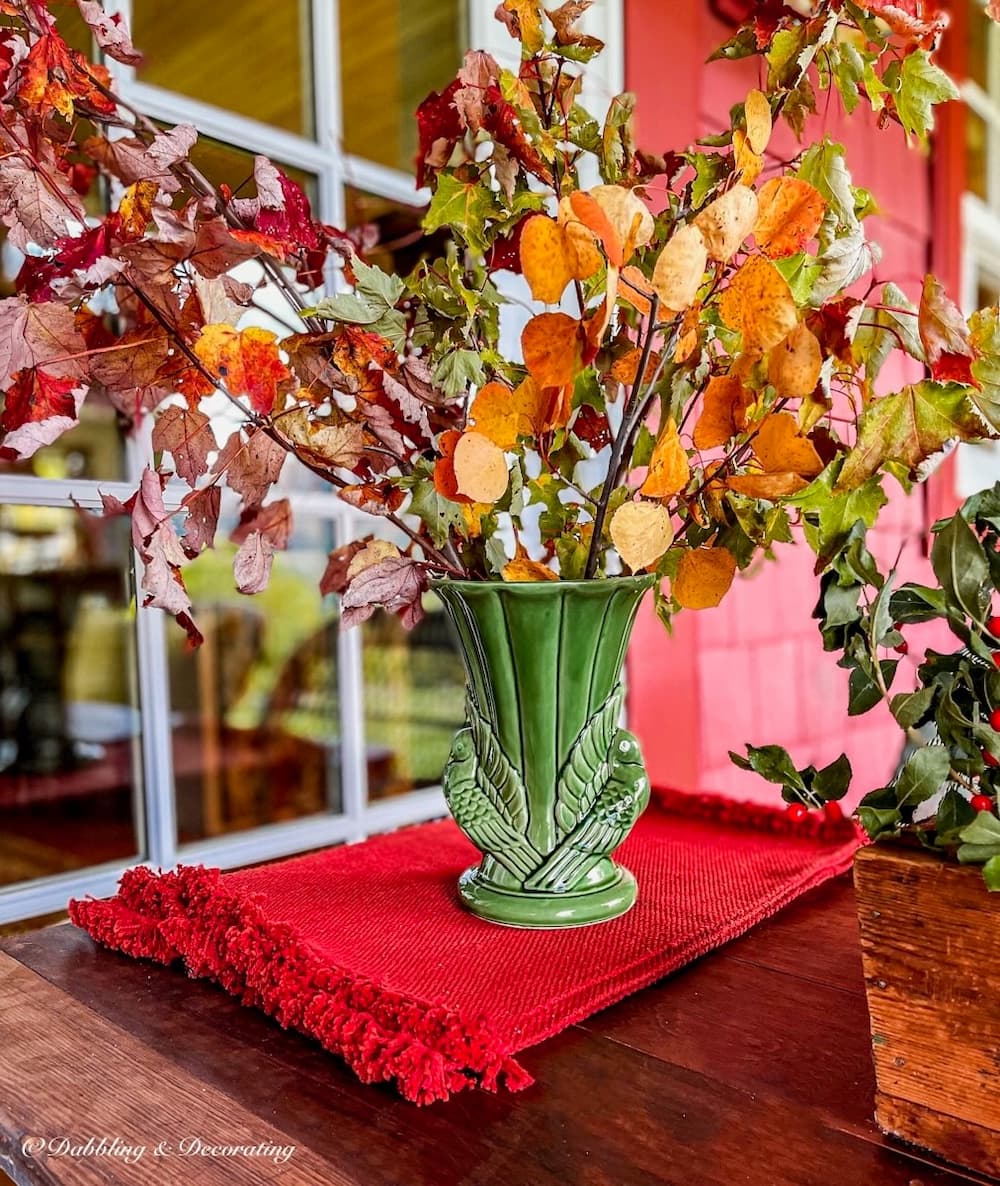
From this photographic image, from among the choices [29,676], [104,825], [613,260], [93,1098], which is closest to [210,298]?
[613,260]

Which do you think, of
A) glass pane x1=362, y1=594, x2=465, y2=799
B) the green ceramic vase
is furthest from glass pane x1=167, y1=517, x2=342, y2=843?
the green ceramic vase

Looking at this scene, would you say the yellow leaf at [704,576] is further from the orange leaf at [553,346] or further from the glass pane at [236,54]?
the glass pane at [236,54]

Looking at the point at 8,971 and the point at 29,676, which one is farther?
the point at 29,676

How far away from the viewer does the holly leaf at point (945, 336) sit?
18.3 inches

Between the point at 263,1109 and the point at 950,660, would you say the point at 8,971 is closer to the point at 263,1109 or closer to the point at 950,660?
the point at 263,1109

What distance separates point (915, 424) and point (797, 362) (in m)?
0.07

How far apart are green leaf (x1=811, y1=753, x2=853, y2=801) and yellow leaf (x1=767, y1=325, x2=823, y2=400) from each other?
20 centimetres

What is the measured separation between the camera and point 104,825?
73.4 inches

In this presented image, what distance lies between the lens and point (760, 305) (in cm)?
45

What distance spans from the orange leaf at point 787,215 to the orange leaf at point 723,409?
68 millimetres

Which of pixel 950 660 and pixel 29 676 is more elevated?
pixel 950 660

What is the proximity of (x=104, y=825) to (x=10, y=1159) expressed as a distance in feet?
5.02

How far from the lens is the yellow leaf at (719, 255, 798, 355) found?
439mm

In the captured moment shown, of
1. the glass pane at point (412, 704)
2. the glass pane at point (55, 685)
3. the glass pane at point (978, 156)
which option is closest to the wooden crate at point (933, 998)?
the glass pane at point (412, 704)
